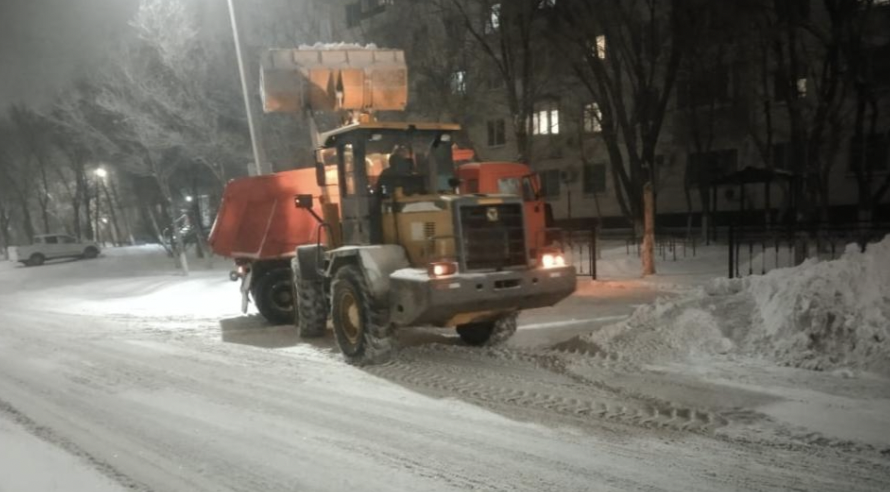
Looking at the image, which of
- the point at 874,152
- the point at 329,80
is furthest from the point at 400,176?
the point at 874,152

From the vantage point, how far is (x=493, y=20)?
2252 cm

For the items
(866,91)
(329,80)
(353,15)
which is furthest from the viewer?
(353,15)

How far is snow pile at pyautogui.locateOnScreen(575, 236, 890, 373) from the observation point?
7.56 metres

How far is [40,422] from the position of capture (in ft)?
22.5

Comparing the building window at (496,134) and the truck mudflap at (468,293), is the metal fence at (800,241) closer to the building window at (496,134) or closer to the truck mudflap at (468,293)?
the truck mudflap at (468,293)

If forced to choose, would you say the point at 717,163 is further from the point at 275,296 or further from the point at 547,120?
the point at 275,296

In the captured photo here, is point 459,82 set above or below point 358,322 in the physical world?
above

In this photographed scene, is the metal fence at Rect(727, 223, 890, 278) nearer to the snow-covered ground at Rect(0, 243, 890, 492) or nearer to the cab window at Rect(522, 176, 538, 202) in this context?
the snow-covered ground at Rect(0, 243, 890, 492)

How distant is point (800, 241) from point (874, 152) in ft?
45.6

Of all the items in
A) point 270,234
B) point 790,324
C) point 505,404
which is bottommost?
point 505,404

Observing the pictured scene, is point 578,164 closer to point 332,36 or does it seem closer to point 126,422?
point 332,36

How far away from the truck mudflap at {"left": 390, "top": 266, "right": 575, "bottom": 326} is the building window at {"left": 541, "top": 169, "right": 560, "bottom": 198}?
28855mm

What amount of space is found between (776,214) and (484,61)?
14.5 m

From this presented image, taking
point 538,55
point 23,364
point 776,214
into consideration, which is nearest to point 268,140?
point 538,55
